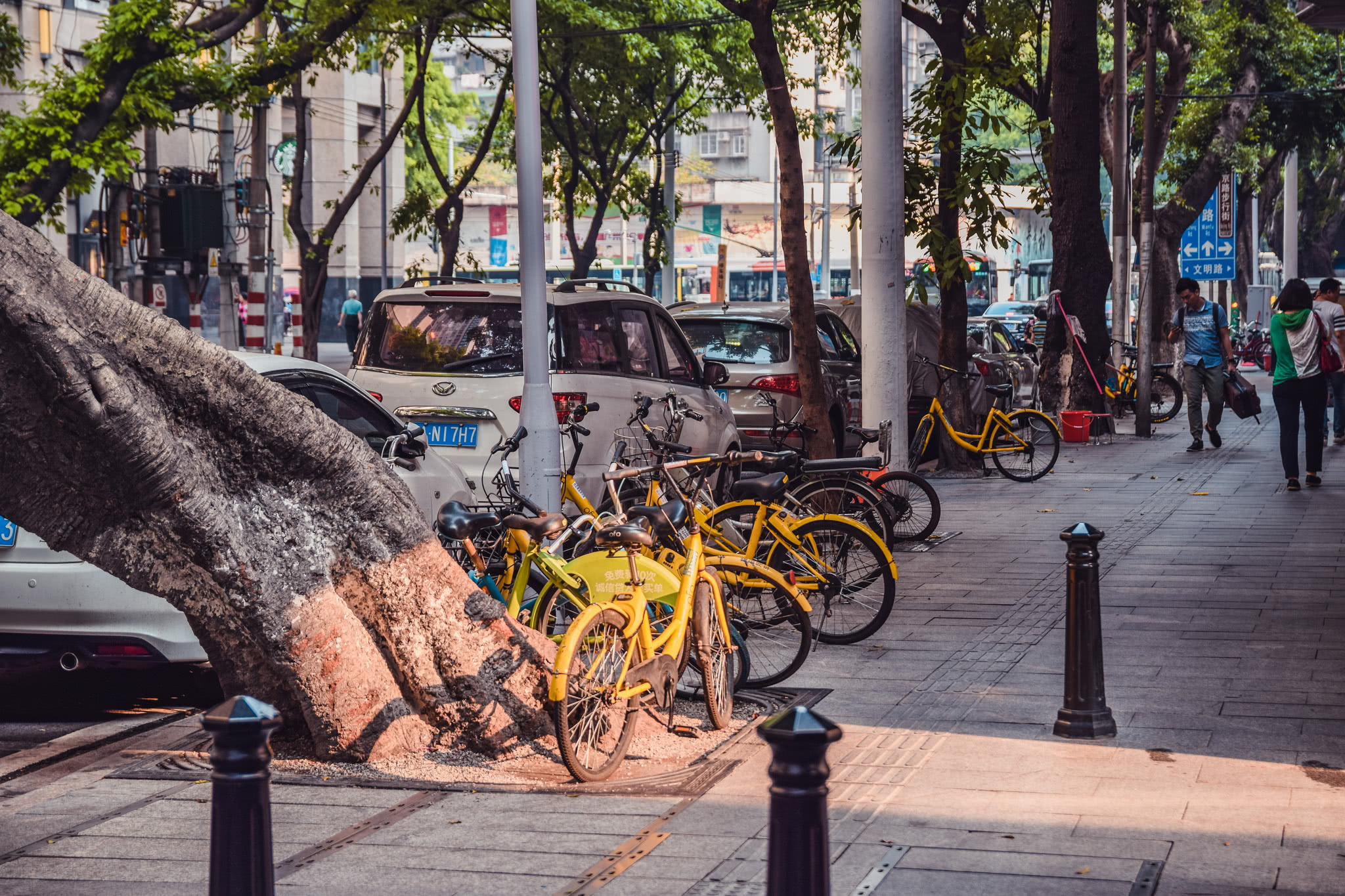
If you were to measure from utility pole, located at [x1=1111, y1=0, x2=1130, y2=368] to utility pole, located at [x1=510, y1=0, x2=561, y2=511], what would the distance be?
15549 mm

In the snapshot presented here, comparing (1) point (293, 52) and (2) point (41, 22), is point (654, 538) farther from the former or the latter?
(2) point (41, 22)

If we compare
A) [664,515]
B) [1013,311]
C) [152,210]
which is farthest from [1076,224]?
[1013,311]

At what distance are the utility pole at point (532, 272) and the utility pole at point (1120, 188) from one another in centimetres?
1555

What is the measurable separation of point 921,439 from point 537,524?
31.8ft

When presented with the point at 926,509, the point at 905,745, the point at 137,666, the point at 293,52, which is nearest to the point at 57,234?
the point at 293,52

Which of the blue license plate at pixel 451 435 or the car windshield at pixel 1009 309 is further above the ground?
the car windshield at pixel 1009 309

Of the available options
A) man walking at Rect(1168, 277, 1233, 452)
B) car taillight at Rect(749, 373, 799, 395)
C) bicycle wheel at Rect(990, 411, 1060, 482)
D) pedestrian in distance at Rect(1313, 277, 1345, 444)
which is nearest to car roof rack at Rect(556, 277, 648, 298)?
car taillight at Rect(749, 373, 799, 395)

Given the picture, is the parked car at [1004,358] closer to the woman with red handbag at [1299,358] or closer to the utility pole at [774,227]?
the woman with red handbag at [1299,358]

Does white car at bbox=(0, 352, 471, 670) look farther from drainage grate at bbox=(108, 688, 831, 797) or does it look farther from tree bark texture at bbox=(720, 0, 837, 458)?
tree bark texture at bbox=(720, 0, 837, 458)

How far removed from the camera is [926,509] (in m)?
11.5

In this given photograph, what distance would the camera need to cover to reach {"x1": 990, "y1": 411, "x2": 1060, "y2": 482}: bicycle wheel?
51.6 ft

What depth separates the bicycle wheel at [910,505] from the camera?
36.2ft

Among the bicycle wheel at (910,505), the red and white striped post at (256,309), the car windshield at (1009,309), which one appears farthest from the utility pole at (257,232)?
the car windshield at (1009,309)

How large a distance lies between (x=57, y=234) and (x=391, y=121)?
69.0 ft
